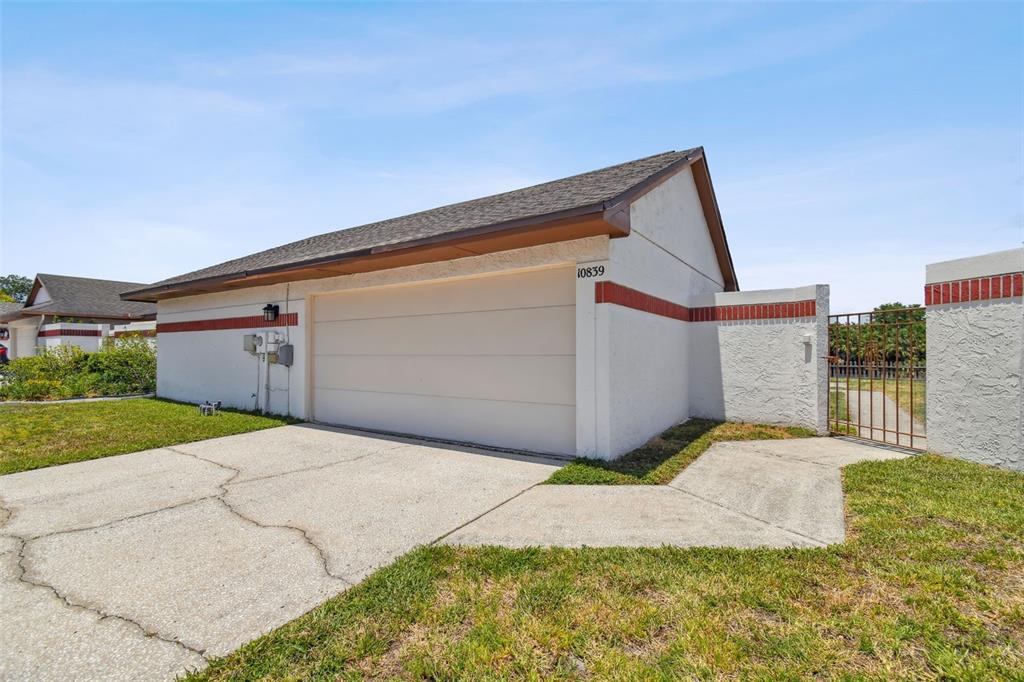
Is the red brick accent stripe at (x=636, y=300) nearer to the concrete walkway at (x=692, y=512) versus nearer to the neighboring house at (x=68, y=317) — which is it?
the concrete walkway at (x=692, y=512)

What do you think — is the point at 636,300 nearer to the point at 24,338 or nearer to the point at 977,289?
the point at 977,289

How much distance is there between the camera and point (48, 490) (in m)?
5.24

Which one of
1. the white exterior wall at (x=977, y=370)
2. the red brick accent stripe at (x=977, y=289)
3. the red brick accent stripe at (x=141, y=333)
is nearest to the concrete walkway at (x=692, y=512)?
the white exterior wall at (x=977, y=370)

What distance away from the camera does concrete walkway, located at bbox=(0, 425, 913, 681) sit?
8.70 ft

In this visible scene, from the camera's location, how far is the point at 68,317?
24766 millimetres

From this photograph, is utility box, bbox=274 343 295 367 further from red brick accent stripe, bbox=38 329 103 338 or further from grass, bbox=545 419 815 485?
red brick accent stripe, bbox=38 329 103 338

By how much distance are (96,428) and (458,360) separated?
7472mm

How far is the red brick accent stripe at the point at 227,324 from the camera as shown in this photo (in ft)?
34.6

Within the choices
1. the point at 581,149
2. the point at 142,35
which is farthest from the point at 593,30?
the point at 142,35

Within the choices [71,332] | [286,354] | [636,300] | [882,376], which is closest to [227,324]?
[286,354]

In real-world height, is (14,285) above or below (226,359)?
above

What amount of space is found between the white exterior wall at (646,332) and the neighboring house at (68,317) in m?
25.1

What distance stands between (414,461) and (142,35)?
7336mm

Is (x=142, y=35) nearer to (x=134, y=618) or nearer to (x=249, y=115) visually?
(x=249, y=115)
